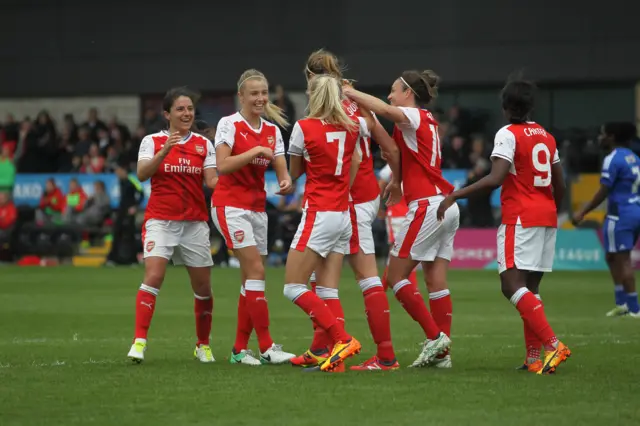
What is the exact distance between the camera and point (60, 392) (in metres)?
8.87

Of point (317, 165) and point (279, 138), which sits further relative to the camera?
point (279, 138)

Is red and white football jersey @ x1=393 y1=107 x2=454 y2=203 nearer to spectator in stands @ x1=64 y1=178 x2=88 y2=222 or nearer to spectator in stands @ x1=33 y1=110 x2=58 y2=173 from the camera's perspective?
spectator in stands @ x1=64 y1=178 x2=88 y2=222

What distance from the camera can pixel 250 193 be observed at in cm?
1052

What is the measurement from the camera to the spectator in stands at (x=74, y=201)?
28828mm

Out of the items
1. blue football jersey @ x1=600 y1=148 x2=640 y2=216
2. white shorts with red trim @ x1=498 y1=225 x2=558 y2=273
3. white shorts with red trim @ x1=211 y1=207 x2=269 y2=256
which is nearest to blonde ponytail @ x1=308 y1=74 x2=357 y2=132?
white shorts with red trim @ x1=211 y1=207 x2=269 y2=256

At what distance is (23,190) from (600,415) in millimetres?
24107

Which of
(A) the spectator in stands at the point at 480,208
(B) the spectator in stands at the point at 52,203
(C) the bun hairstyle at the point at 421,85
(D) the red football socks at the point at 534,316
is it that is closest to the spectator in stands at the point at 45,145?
(B) the spectator in stands at the point at 52,203

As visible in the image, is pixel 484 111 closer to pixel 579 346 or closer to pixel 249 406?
pixel 579 346

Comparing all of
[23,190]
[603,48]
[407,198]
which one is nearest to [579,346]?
[407,198]

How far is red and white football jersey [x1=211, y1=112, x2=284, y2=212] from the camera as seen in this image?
1034 cm

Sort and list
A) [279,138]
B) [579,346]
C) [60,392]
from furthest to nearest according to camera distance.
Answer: [579,346] → [279,138] → [60,392]

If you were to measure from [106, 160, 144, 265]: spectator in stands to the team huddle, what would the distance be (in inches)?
638

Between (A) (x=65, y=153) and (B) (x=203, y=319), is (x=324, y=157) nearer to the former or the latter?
(B) (x=203, y=319)

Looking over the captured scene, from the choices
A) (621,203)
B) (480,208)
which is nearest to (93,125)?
(480,208)
